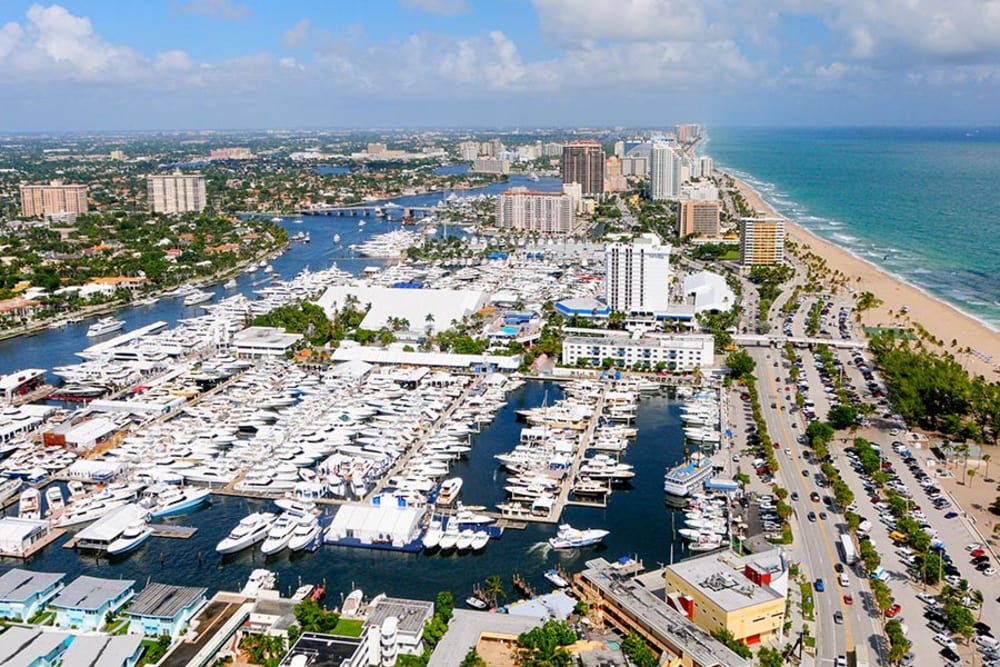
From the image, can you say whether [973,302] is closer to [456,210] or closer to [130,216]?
[456,210]

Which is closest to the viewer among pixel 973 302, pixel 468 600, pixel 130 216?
pixel 468 600

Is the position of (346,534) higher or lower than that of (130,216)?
lower

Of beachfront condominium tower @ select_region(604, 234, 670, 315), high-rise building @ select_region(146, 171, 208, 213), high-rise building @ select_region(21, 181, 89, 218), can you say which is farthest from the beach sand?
high-rise building @ select_region(21, 181, 89, 218)

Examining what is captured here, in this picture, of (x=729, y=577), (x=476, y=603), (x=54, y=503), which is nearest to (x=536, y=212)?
(x=54, y=503)

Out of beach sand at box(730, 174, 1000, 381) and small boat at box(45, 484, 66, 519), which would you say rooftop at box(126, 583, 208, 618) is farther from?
beach sand at box(730, 174, 1000, 381)

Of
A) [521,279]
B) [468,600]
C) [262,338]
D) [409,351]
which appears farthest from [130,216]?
[468,600]

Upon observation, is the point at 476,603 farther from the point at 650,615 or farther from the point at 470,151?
the point at 470,151

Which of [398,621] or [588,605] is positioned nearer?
[398,621]
